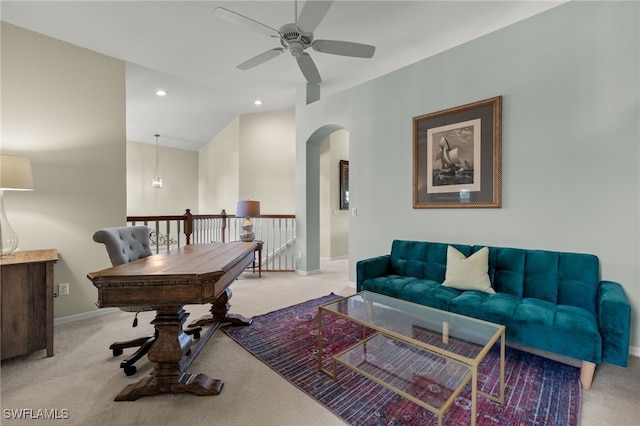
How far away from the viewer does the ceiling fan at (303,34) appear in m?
2.01

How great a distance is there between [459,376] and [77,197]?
3949 mm

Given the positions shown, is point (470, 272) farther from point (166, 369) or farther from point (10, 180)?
point (10, 180)

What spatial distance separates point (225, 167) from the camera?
6789mm

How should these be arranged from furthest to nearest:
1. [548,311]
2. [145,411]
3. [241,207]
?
[241,207]
[548,311]
[145,411]

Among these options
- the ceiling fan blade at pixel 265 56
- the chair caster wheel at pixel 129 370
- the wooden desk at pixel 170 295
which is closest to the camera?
the wooden desk at pixel 170 295

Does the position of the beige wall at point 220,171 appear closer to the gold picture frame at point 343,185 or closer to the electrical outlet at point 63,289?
the gold picture frame at point 343,185

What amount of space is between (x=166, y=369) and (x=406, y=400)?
1.49 metres

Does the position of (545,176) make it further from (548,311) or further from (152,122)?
(152,122)

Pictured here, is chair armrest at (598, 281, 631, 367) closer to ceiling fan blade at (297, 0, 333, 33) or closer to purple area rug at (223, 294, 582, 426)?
purple area rug at (223, 294, 582, 426)

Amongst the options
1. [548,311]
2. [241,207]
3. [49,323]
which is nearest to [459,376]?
[548,311]

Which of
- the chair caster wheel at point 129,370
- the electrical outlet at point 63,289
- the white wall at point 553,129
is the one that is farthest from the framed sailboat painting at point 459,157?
the electrical outlet at point 63,289

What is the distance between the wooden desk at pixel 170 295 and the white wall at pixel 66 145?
6.01 ft

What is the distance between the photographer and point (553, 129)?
2.34 m

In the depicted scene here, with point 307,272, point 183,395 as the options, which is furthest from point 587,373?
point 307,272
